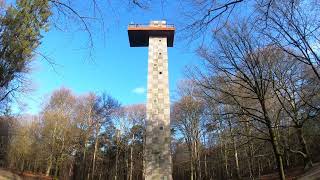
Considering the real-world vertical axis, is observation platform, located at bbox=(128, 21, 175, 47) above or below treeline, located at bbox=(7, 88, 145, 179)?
above

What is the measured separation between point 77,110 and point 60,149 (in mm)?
8085

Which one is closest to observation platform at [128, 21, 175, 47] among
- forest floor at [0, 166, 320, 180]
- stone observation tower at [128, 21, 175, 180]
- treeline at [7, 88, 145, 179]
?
stone observation tower at [128, 21, 175, 180]

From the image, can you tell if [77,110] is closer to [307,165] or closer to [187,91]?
[187,91]

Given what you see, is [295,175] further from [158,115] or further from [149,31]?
[149,31]

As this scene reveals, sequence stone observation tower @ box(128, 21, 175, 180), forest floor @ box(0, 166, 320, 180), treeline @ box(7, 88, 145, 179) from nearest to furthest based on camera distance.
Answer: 1. forest floor @ box(0, 166, 320, 180)
2. stone observation tower @ box(128, 21, 175, 180)
3. treeline @ box(7, 88, 145, 179)

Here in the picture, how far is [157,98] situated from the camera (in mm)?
26000

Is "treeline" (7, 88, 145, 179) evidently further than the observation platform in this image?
Yes

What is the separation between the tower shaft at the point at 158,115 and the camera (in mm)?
23156

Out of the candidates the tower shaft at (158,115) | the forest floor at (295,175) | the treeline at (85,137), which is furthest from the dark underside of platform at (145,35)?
the forest floor at (295,175)

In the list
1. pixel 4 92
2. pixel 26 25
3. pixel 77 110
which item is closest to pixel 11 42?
pixel 26 25

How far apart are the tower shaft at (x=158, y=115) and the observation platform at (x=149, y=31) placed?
469mm

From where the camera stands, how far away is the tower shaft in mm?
23156

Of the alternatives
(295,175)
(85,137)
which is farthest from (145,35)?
(295,175)

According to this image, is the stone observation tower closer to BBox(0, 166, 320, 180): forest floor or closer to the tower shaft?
the tower shaft
